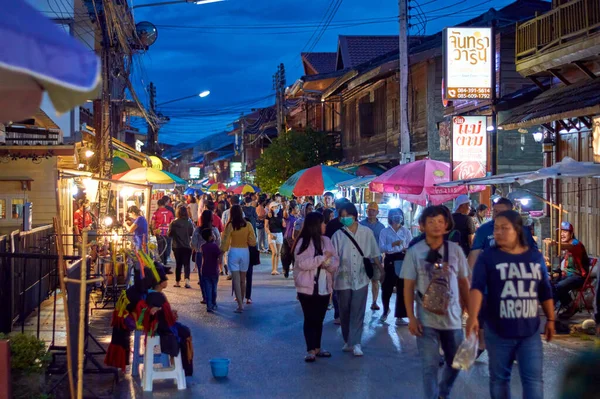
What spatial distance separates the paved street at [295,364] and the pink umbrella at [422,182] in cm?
340

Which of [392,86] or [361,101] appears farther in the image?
[361,101]

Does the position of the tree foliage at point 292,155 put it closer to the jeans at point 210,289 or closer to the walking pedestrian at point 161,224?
the walking pedestrian at point 161,224

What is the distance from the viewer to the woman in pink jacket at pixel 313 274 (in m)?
9.04

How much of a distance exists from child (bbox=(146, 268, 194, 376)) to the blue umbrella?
13.8ft

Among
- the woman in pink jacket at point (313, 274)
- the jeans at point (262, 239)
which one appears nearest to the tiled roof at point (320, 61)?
the jeans at point (262, 239)

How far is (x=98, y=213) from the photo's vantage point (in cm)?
1738

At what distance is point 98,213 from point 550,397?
12327mm

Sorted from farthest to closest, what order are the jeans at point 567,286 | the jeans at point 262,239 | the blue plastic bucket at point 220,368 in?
the jeans at point 262,239, the jeans at point 567,286, the blue plastic bucket at point 220,368

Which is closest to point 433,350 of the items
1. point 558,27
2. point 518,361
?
point 518,361

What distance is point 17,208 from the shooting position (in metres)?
18.7

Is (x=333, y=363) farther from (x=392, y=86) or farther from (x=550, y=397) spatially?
(x=392, y=86)

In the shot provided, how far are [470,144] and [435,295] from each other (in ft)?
40.5

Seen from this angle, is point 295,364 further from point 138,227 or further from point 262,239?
point 262,239

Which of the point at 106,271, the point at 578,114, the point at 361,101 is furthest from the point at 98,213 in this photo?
the point at 361,101
